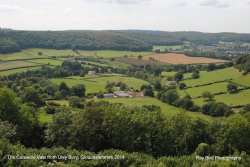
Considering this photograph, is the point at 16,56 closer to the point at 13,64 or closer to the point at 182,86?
the point at 13,64

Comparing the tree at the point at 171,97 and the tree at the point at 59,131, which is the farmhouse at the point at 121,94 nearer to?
the tree at the point at 171,97

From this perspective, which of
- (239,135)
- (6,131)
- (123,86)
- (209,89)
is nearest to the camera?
(6,131)

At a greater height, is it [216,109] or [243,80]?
[243,80]

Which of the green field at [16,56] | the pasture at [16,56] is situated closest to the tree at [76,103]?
the pasture at [16,56]

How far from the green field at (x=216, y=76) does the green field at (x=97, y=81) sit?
70.8 ft

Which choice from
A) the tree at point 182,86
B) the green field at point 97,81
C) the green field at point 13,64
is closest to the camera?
the tree at point 182,86

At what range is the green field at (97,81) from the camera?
425ft

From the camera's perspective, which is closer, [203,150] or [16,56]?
[203,150]

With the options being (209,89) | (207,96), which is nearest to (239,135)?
(207,96)

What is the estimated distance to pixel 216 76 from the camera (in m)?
128

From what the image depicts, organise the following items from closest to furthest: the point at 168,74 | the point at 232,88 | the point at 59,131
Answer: the point at 59,131
the point at 232,88
the point at 168,74

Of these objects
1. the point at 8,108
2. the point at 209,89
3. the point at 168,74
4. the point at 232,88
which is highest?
the point at 8,108

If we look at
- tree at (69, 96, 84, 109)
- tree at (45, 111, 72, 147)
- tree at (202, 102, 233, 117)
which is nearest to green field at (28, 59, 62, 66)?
tree at (69, 96, 84, 109)

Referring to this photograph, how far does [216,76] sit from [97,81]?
4740 centimetres
